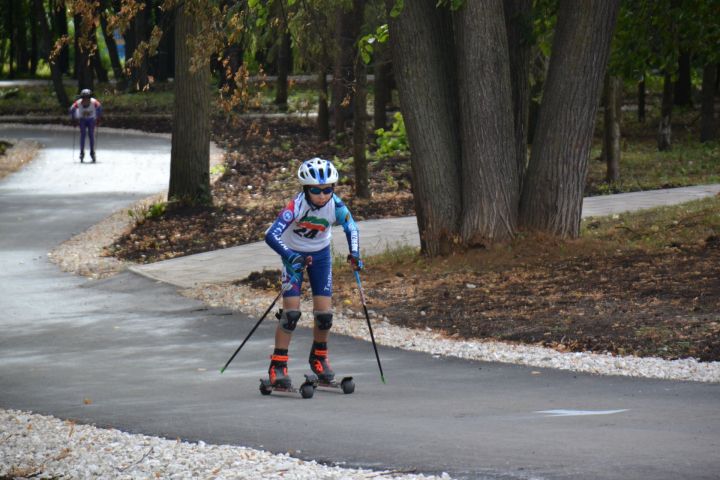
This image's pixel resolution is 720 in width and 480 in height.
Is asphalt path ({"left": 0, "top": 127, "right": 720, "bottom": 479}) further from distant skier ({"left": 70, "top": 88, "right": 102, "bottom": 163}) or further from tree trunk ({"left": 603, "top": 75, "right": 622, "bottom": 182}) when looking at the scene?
distant skier ({"left": 70, "top": 88, "right": 102, "bottom": 163})

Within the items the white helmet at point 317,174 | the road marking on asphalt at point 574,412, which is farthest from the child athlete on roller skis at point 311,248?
the road marking on asphalt at point 574,412

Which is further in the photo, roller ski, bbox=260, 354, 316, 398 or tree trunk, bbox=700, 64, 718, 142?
tree trunk, bbox=700, 64, 718, 142

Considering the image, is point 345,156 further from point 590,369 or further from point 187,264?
point 590,369

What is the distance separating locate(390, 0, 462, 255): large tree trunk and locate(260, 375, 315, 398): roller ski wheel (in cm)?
656

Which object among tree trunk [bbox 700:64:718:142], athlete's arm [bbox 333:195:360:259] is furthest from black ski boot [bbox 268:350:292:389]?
tree trunk [bbox 700:64:718:142]

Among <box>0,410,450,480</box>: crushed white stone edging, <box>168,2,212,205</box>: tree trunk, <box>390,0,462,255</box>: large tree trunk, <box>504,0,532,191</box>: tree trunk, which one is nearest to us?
<box>0,410,450,480</box>: crushed white stone edging

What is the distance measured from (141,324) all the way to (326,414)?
5.55 metres

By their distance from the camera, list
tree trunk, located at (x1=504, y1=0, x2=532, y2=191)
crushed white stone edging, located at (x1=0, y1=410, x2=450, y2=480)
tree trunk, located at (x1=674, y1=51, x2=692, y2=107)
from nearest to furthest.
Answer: crushed white stone edging, located at (x1=0, y1=410, x2=450, y2=480) < tree trunk, located at (x1=504, y1=0, x2=532, y2=191) < tree trunk, located at (x1=674, y1=51, x2=692, y2=107)

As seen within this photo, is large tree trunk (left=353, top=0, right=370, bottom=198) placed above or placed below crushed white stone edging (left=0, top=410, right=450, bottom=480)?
above

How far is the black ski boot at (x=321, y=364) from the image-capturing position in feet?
31.6

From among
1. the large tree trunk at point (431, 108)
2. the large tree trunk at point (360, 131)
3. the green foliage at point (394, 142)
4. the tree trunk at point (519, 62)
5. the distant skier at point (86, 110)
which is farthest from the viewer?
the distant skier at point (86, 110)

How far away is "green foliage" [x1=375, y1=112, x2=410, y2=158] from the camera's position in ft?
106

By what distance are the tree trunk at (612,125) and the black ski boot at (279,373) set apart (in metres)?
16.6

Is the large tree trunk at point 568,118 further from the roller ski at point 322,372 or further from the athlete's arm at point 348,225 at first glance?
the roller ski at point 322,372
